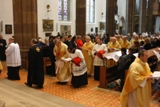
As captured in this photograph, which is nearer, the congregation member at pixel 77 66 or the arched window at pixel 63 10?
the congregation member at pixel 77 66

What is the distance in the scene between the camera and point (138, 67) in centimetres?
473

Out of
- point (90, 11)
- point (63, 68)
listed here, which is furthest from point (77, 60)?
point (90, 11)

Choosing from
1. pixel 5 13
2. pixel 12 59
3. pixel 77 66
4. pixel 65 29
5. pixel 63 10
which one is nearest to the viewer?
pixel 77 66

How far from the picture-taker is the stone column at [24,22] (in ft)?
35.9

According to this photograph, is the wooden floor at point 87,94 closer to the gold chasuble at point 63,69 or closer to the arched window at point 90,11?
the gold chasuble at point 63,69

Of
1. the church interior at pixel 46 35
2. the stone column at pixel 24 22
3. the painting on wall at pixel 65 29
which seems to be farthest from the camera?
the painting on wall at pixel 65 29

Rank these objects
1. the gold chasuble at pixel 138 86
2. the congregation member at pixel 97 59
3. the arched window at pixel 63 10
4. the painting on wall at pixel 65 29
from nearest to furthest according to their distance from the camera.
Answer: the gold chasuble at pixel 138 86
the congregation member at pixel 97 59
the painting on wall at pixel 65 29
the arched window at pixel 63 10

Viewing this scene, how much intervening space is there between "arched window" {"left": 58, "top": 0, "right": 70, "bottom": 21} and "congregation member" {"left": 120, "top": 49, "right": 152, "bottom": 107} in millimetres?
19945

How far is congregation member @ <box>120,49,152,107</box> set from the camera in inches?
185

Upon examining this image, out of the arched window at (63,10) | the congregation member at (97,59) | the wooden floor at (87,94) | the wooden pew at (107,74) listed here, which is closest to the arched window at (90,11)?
the arched window at (63,10)

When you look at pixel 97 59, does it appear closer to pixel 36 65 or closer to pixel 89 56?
pixel 89 56

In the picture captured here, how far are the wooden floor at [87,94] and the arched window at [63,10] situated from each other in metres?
16.1

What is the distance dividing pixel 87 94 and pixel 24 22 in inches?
231

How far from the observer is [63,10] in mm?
24359
